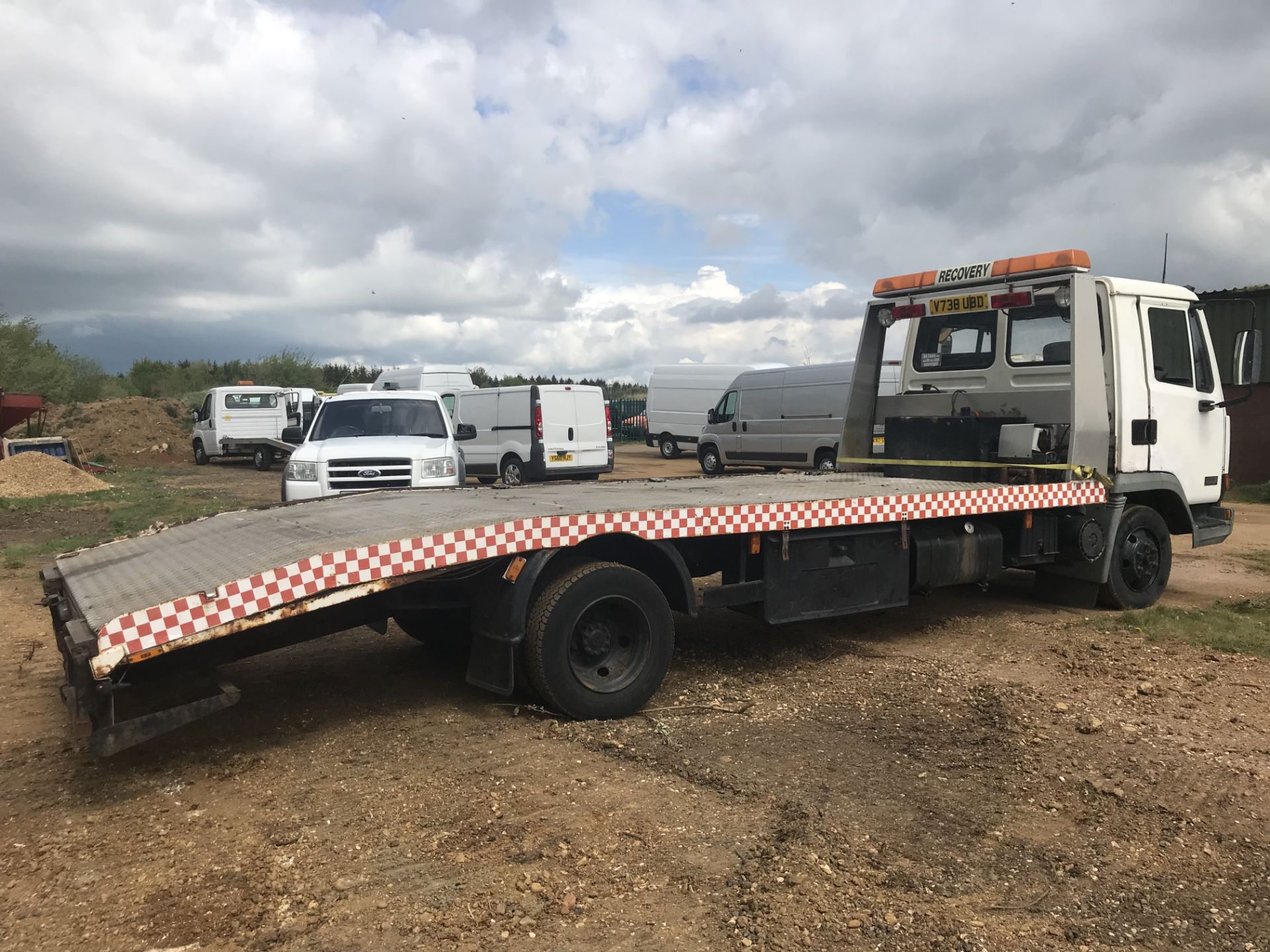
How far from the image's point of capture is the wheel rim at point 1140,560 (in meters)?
8.13

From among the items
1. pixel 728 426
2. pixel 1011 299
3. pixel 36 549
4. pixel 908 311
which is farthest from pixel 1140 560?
pixel 728 426

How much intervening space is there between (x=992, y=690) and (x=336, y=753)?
3819 mm

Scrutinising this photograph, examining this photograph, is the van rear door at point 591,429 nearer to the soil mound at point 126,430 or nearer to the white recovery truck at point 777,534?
the white recovery truck at point 777,534

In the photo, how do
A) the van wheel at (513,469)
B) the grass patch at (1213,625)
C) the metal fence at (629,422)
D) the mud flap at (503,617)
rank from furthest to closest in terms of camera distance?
1. the metal fence at (629,422)
2. the van wheel at (513,469)
3. the grass patch at (1213,625)
4. the mud flap at (503,617)

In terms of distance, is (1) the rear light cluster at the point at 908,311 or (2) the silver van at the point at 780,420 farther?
(2) the silver van at the point at 780,420

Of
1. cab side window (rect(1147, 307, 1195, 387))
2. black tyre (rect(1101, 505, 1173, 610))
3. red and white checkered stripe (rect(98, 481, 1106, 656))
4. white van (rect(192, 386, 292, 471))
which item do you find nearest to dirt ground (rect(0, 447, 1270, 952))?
red and white checkered stripe (rect(98, 481, 1106, 656))

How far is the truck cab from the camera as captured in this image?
7.71 meters

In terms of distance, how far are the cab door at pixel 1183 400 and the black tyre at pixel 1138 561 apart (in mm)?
447

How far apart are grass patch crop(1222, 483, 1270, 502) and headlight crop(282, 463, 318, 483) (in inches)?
643

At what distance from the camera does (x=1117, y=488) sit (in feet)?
25.7

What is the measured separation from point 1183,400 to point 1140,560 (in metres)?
1.47

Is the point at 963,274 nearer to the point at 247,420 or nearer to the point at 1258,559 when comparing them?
the point at 1258,559

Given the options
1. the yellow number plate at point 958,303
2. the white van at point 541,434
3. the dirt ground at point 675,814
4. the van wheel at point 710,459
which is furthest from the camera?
the van wheel at point 710,459

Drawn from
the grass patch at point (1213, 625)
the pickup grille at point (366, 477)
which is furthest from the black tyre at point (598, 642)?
the pickup grille at point (366, 477)
